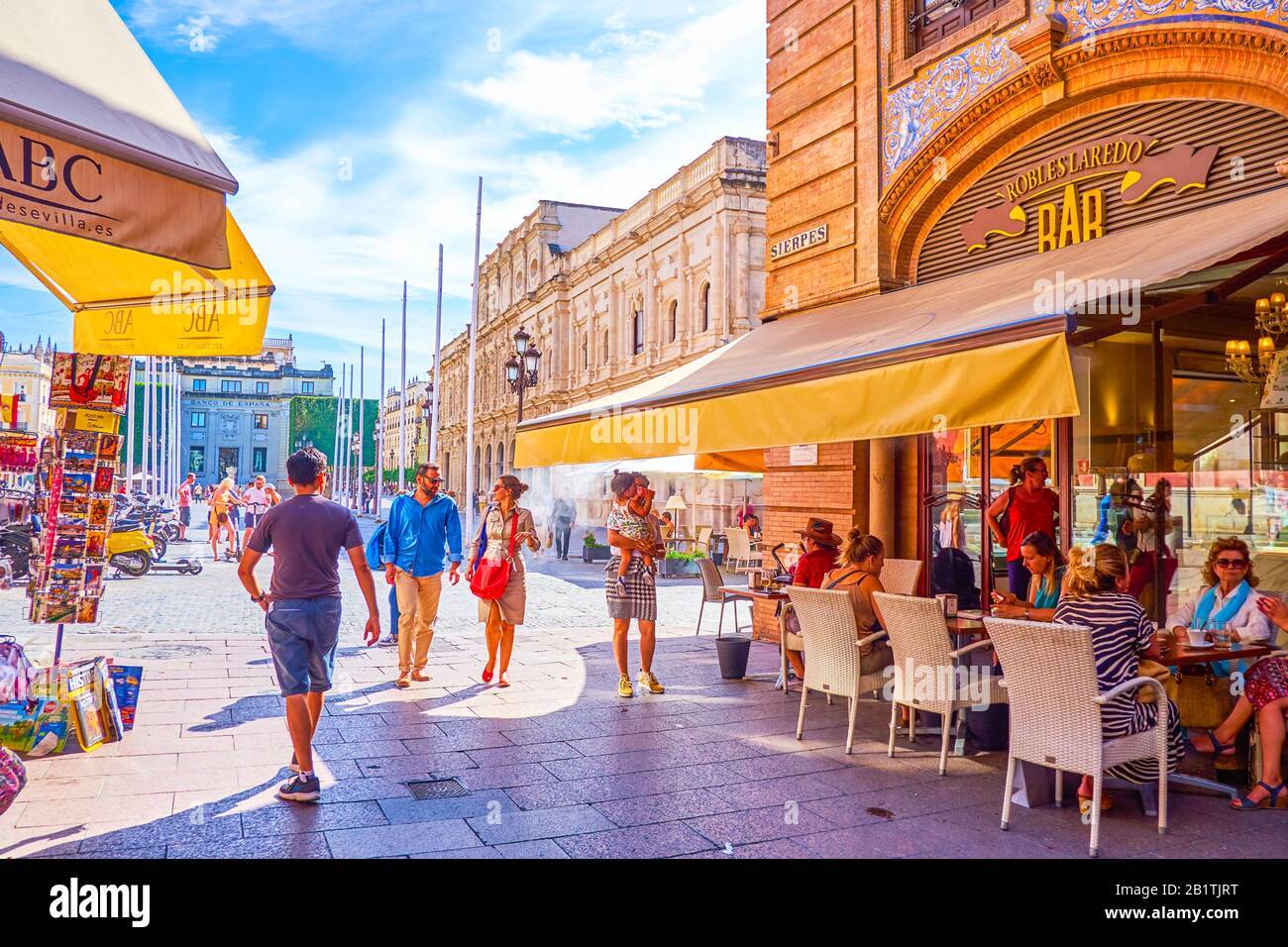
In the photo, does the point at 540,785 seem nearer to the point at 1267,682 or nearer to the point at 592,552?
the point at 1267,682

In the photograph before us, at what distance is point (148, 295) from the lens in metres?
6.11

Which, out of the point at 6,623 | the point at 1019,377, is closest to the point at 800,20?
the point at 1019,377

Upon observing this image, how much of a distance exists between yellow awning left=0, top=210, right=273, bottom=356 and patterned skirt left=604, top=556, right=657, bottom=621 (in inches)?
123

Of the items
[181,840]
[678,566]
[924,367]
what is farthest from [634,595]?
[678,566]

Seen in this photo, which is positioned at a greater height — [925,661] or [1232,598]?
[1232,598]

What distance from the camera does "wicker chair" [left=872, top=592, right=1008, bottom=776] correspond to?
217 inches

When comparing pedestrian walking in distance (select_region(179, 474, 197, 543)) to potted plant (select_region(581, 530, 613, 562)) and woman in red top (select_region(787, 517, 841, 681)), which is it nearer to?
potted plant (select_region(581, 530, 613, 562))

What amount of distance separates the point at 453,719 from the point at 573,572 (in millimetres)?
14294

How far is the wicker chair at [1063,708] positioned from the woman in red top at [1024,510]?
2.99m

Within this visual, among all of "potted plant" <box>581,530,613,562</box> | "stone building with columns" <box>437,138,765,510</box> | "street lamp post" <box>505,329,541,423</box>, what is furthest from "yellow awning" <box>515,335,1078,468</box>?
"stone building with columns" <box>437,138,765,510</box>

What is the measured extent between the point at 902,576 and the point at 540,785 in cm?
426

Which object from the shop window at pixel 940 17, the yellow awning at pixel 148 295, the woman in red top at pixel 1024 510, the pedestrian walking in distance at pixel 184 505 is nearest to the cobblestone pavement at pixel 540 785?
the woman in red top at pixel 1024 510
